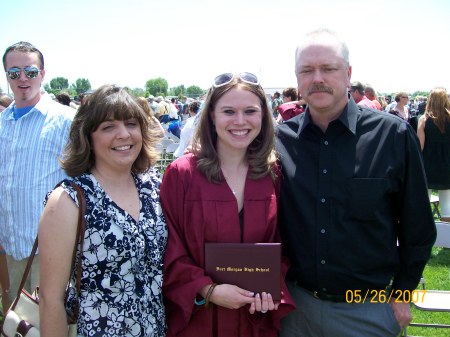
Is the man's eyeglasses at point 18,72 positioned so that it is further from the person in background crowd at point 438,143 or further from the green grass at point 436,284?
the person in background crowd at point 438,143

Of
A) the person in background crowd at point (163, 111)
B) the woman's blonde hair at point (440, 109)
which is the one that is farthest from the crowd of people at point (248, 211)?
the person in background crowd at point (163, 111)

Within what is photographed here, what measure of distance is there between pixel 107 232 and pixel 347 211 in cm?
126

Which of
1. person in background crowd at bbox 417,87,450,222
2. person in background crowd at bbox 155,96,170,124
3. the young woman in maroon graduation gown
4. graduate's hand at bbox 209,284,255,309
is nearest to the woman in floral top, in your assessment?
the young woman in maroon graduation gown

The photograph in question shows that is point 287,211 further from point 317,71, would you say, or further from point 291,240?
point 317,71

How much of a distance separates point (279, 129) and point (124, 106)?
1.03 metres

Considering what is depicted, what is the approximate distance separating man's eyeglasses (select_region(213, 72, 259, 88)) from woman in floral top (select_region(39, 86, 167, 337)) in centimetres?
47

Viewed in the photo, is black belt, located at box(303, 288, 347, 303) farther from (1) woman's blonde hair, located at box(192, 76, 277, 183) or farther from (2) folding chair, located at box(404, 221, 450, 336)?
(2) folding chair, located at box(404, 221, 450, 336)

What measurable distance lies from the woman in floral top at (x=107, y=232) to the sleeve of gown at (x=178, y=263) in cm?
5

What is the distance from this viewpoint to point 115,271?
2.04 m

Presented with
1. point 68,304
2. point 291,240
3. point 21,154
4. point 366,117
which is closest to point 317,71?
point 366,117

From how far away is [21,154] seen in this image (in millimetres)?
3342

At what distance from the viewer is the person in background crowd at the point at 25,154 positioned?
3340mm

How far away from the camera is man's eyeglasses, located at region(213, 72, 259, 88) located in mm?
2406

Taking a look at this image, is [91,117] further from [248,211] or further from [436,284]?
[436,284]
